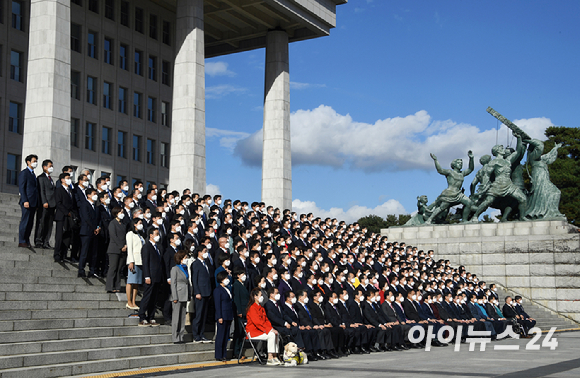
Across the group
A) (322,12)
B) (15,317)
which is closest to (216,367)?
(15,317)

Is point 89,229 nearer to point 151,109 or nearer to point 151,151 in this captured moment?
point 151,151

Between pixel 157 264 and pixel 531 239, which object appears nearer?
pixel 157 264

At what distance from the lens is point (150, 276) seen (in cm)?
1253

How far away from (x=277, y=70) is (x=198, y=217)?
20.2m

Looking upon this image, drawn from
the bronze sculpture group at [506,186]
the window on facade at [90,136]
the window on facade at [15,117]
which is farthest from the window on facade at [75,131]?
the bronze sculpture group at [506,186]

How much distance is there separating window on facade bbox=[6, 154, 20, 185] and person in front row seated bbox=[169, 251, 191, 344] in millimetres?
22905

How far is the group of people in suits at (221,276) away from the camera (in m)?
12.5

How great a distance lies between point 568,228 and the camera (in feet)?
92.1

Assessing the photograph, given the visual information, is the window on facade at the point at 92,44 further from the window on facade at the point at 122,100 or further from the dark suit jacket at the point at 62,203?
the dark suit jacket at the point at 62,203

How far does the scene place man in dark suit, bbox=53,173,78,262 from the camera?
13555 mm

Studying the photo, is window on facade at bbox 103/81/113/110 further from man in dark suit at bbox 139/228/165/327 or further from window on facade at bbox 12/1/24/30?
man in dark suit at bbox 139/228/165/327

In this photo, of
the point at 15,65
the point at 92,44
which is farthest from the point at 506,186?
the point at 15,65

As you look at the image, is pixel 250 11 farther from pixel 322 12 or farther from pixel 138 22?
pixel 138 22

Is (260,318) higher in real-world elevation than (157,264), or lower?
lower
